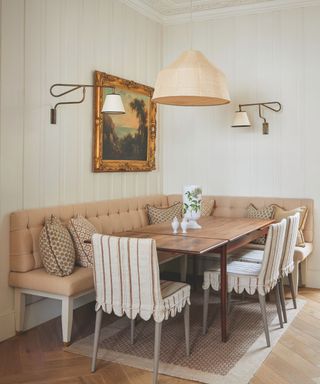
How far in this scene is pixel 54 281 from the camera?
3428mm

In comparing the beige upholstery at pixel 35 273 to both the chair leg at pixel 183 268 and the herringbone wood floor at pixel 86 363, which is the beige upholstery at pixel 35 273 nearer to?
the herringbone wood floor at pixel 86 363

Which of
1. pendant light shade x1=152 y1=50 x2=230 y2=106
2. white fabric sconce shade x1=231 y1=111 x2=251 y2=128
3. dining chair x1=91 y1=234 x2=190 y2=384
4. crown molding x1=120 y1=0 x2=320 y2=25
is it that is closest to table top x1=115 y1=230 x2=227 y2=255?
dining chair x1=91 y1=234 x2=190 y2=384

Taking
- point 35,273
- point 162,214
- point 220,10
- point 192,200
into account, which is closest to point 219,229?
point 192,200

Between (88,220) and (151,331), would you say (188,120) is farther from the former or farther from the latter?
(151,331)

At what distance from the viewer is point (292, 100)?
521 cm

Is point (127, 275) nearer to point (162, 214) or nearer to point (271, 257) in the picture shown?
point (271, 257)

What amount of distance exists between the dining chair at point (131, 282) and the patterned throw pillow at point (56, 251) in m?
0.59

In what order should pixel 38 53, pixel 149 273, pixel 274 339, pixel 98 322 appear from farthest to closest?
pixel 38 53
pixel 274 339
pixel 98 322
pixel 149 273

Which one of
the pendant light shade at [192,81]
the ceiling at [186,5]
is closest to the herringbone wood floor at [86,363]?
the pendant light shade at [192,81]

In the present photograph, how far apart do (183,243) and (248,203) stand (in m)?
2.23

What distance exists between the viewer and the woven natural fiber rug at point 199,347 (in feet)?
9.93

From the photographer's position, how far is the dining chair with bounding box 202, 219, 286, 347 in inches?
132

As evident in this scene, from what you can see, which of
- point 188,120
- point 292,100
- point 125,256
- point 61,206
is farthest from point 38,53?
point 292,100

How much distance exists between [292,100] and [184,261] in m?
2.13
